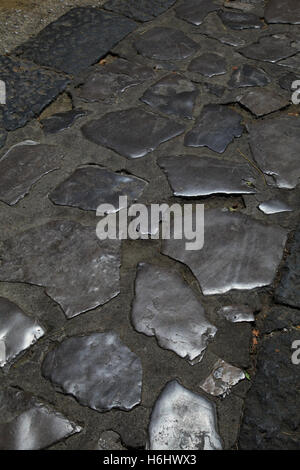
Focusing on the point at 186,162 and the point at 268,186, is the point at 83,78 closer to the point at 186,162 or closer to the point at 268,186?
the point at 186,162

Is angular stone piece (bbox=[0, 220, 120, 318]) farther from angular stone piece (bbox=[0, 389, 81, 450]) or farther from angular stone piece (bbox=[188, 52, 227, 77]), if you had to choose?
angular stone piece (bbox=[188, 52, 227, 77])

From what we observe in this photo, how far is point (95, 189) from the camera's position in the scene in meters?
2.37

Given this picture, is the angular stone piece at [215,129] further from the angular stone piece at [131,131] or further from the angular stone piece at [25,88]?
the angular stone piece at [25,88]

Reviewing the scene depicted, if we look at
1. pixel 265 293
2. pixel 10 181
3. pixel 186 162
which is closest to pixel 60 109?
pixel 10 181

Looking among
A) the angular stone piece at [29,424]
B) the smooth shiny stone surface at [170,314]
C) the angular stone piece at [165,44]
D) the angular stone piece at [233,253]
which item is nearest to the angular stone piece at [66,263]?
the smooth shiny stone surface at [170,314]

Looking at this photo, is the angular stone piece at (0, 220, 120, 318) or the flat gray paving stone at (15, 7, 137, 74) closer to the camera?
the angular stone piece at (0, 220, 120, 318)

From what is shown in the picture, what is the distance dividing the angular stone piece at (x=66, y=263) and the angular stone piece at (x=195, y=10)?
2.09 metres

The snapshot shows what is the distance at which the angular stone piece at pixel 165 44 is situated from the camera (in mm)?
3283

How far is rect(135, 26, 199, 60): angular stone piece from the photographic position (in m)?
3.28

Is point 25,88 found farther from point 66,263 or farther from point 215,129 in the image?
point 66,263

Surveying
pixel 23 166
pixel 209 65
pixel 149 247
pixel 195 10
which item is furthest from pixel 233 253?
pixel 195 10

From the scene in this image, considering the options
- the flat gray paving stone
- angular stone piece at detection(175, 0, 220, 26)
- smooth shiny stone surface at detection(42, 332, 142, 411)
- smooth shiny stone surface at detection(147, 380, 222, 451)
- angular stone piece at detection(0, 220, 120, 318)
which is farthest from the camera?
angular stone piece at detection(175, 0, 220, 26)

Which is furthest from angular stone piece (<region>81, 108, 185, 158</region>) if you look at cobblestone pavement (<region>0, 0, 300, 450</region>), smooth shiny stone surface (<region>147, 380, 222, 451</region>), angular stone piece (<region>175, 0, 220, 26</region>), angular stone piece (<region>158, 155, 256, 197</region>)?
smooth shiny stone surface (<region>147, 380, 222, 451</region>)
